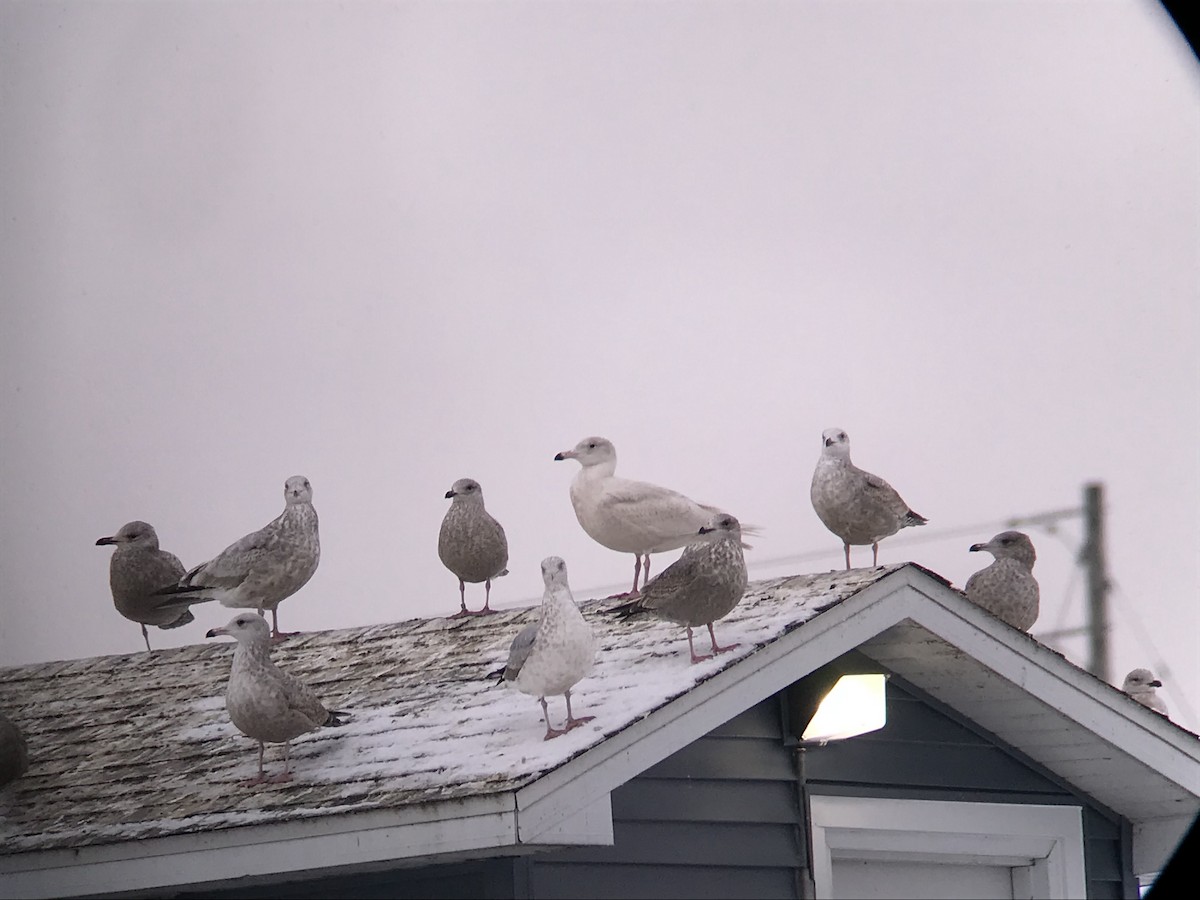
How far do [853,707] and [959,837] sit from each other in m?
0.92

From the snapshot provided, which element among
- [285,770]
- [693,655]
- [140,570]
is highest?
[140,570]

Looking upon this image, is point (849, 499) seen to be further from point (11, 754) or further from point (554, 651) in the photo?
point (11, 754)

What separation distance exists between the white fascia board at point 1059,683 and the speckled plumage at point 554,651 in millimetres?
1127

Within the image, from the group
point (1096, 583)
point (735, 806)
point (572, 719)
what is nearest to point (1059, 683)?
point (735, 806)

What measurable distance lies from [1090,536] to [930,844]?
982cm

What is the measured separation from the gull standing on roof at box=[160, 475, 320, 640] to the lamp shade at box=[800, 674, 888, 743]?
95.3 inches

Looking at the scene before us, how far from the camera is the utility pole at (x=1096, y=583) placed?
49.0 feet

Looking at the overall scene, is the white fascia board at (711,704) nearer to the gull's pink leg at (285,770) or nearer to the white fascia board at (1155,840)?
the gull's pink leg at (285,770)

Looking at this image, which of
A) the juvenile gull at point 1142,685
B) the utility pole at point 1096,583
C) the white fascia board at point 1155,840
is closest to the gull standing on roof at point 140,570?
the white fascia board at point 1155,840

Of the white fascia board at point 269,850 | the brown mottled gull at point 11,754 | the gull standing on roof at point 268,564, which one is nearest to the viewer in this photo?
the white fascia board at point 269,850

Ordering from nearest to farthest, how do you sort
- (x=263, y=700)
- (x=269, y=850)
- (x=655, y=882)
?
(x=269, y=850) → (x=655, y=882) → (x=263, y=700)

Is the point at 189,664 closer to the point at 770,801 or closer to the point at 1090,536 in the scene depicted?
the point at 770,801

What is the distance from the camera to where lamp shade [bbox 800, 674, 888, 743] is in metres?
5.30

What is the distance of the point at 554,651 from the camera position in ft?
15.9
